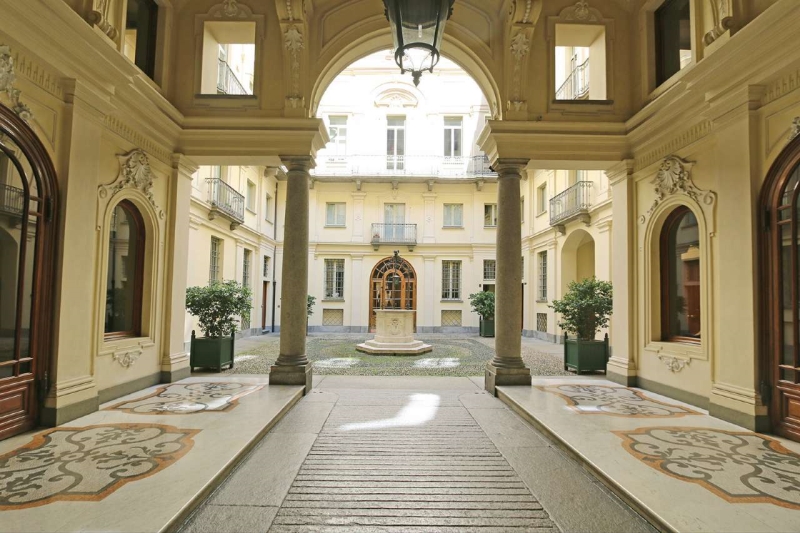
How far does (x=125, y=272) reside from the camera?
650cm

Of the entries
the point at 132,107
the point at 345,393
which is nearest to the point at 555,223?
the point at 345,393

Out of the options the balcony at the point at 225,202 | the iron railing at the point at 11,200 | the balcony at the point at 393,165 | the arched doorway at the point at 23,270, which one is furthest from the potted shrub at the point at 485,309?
the iron railing at the point at 11,200

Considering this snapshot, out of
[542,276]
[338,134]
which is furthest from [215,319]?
[338,134]

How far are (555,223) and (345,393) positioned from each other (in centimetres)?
1076

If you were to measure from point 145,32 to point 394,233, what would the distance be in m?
14.6

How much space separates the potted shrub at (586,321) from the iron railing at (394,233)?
39.4 ft

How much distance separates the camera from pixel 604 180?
1230 centimetres

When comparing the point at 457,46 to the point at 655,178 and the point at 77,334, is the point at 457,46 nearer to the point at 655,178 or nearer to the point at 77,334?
the point at 655,178

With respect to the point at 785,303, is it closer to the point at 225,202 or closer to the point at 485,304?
the point at 225,202

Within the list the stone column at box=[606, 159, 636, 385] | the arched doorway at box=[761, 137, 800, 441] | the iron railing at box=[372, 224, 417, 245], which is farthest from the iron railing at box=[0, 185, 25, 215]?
the iron railing at box=[372, 224, 417, 245]

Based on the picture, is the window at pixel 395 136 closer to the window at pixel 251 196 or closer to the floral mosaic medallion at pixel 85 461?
the window at pixel 251 196

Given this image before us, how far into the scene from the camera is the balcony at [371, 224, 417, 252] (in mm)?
20469

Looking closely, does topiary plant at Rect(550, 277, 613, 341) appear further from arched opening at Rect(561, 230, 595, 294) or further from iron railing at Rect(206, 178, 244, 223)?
iron railing at Rect(206, 178, 244, 223)

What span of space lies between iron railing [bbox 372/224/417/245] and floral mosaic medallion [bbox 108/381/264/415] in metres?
14.0
